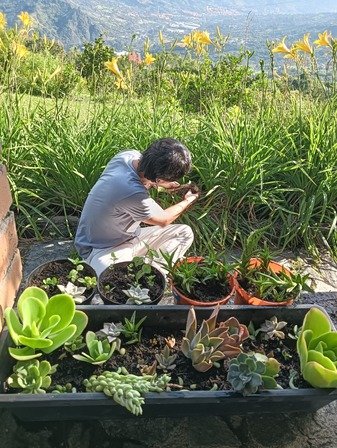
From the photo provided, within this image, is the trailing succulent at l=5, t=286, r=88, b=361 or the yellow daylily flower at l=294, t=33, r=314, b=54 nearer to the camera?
the trailing succulent at l=5, t=286, r=88, b=361

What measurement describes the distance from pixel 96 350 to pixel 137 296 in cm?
39

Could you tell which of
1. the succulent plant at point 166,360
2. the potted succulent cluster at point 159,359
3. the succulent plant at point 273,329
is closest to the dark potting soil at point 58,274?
the potted succulent cluster at point 159,359

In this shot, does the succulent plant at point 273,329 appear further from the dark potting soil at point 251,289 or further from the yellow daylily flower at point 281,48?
the yellow daylily flower at point 281,48

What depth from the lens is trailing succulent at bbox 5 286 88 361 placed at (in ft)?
5.67

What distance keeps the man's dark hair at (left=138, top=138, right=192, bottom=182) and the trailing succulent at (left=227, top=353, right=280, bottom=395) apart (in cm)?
115

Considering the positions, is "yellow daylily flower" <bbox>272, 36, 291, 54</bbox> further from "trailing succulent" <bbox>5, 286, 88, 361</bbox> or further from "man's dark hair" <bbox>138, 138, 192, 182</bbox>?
"trailing succulent" <bbox>5, 286, 88, 361</bbox>

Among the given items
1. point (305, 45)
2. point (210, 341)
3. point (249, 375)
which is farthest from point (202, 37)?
point (249, 375)

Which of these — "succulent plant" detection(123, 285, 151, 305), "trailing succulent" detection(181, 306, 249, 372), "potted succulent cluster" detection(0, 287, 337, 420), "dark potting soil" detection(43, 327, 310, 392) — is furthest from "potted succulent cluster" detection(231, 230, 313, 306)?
"succulent plant" detection(123, 285, 151, 305)

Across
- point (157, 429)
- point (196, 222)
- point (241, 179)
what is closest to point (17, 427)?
point (157, 429)

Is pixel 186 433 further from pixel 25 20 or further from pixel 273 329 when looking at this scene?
pixel 25 20

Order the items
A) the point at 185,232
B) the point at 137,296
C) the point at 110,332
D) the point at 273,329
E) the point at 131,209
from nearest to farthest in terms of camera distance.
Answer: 1. the point at 110,332
2. the point at 273,329
3. the point at 137,296
4. the point at 131,209
5. the point at 185,232

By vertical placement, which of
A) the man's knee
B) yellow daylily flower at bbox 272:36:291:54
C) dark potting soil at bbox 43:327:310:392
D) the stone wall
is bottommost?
dark potting soil at bbox 43:327:310:392

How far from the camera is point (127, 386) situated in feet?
5.29

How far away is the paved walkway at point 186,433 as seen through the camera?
1809 mm
